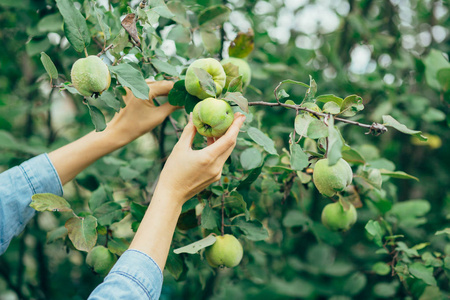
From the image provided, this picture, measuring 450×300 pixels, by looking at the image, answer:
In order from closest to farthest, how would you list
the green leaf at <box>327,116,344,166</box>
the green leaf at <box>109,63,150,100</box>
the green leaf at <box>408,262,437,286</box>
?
the green leaf at <box>327,116,344,166</box>
the green leaf at <box>109,63,150,100</box>
the green leaf at <box>408,262,437,286</box>

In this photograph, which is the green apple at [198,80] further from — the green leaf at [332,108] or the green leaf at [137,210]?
the green leaf at [137,210]

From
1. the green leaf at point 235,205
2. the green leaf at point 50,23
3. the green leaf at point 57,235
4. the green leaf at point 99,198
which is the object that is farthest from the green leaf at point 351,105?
the green leaf at point 50,23

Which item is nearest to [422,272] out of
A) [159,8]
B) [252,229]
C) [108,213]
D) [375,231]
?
[375,231]

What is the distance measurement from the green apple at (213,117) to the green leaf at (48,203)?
16.4 inches

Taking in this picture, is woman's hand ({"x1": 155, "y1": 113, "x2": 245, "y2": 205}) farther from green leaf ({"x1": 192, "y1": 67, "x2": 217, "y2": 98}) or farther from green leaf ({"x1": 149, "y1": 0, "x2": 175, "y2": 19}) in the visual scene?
green leaf ({"x1": 149, "y1": 0, "x2": 175, "y2": 19})

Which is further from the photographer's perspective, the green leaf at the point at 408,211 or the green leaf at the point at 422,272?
the green leaf at the point at 408,211

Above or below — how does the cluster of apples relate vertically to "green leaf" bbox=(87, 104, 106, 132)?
above

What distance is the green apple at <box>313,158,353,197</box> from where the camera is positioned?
825 millimetres


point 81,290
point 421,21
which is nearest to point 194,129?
point 81,290

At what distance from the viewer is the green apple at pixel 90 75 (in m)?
0.82

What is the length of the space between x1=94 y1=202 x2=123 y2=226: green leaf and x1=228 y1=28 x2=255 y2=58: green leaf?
651 mm

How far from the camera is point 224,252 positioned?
3.17 feet

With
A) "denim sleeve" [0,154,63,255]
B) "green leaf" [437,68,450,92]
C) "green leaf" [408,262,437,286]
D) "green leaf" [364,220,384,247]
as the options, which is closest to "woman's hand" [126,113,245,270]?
"denim sleeve" [0,154,63,255]

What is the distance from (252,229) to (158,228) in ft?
1.02
